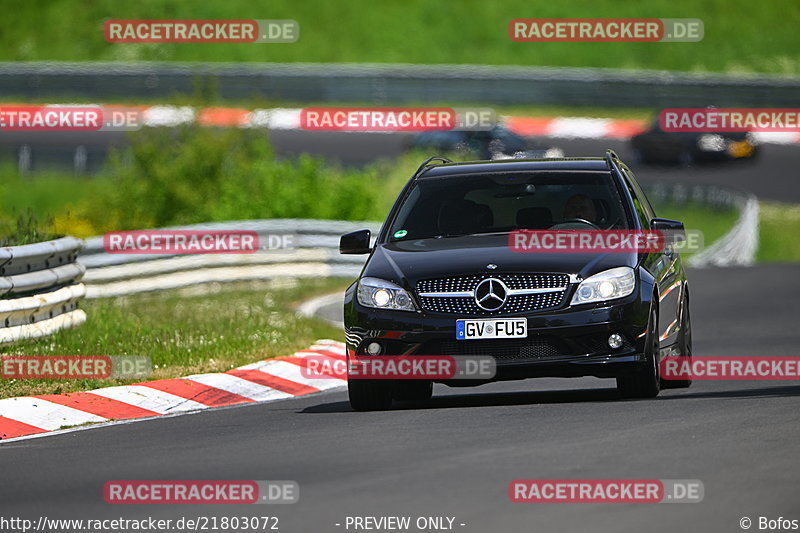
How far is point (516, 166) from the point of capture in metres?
12.4

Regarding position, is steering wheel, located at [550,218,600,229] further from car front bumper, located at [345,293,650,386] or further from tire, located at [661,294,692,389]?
tire, located at [661,294,692,389]

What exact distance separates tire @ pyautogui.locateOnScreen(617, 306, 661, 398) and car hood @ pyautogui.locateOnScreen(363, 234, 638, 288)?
45 cm

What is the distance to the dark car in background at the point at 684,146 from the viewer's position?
4109 centimetres

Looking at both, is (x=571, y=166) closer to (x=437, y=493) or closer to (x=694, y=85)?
(x=437, y=493)

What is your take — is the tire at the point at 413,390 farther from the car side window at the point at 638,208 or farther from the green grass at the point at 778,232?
the green grass at the point at 778,232

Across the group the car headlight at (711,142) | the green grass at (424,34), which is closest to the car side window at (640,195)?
the car headlight at (711,142)

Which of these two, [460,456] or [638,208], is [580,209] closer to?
[638,208]

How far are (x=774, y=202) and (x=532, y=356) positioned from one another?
1095 inches

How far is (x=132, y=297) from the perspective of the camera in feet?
71.4

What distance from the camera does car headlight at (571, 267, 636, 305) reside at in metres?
10.8

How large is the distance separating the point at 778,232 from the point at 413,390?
81.3 feet

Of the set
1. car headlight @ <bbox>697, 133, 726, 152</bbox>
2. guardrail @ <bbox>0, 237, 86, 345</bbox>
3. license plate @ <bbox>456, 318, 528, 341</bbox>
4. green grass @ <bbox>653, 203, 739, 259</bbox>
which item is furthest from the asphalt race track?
car headlight @ <bbox>697, 133, 726, 152</bbox>

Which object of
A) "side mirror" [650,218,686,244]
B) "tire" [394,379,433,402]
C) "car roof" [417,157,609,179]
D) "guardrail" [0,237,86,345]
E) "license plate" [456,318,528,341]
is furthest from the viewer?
"guardrail" [0,237,86,345]

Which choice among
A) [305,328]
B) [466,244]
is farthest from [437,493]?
[305,328]
